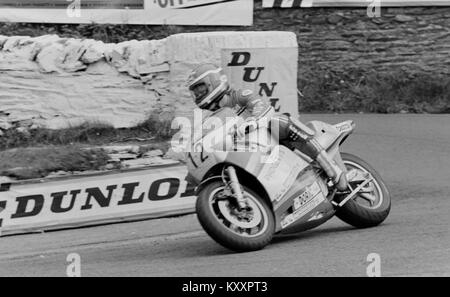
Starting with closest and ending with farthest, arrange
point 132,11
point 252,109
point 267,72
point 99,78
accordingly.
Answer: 1. point 252,109
2. point 267,72
3. point 99,78
4. point 132,11

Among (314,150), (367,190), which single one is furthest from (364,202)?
(314,150)

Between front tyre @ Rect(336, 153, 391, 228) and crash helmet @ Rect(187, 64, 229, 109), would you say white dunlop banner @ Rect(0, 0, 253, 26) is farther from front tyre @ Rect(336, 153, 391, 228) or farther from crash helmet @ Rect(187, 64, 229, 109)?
crash helmet @ Rect(187, 64, 229, 109)

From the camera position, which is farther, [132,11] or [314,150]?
[132,11]

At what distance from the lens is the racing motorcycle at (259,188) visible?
739 centimetres

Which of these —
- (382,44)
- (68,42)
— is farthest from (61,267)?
(382,44)

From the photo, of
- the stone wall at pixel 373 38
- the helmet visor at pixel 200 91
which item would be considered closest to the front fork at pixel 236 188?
the helmet visor at pixel 200 91

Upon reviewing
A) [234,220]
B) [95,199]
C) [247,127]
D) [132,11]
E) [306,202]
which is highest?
[247,127]

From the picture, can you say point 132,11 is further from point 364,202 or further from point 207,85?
point 207,85

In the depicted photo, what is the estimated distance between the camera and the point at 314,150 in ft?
26.7

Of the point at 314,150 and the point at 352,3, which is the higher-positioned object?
the point at 314,150

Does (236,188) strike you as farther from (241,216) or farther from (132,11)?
(132,11)

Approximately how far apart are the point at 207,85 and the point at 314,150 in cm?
115

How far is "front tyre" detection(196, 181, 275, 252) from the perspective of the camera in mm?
7234

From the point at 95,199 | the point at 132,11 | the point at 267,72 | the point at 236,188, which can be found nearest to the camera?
the point at 236,188
